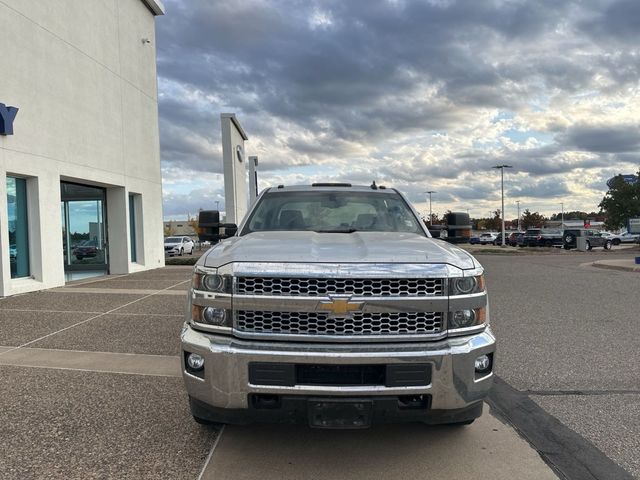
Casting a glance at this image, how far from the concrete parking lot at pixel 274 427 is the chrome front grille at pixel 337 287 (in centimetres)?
113

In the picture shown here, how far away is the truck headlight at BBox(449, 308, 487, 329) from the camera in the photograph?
3.11 meters

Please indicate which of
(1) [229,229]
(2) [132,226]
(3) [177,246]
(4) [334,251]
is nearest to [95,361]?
(1) [229,229]

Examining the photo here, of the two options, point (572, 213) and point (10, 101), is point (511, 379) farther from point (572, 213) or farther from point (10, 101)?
point (572, 213)

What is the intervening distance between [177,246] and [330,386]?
114ft

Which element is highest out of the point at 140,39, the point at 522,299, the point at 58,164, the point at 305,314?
the point at 140,39

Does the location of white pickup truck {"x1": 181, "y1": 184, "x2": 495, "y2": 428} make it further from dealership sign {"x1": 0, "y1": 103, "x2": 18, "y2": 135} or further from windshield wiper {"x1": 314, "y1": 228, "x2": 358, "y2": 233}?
dealership sign {"x1": 0, "y1": 103, "x2": 18, "y2": 135}

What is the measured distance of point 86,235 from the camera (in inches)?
667

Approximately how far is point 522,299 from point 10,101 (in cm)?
1144

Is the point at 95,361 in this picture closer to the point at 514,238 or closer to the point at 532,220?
the point at 514,238

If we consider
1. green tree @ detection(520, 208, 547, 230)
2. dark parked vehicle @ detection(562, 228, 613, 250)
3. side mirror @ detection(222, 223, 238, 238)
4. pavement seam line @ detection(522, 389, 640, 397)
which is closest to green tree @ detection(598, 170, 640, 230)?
dark parked vehicle @ detection(562, 228, 613, 250)

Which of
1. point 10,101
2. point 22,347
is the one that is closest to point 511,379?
point 22,347

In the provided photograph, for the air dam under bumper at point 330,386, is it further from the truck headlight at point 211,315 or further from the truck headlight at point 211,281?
the truck headlight at point 211,281

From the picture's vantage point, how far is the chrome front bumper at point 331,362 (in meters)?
2.91

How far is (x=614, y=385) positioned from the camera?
4.89 m
